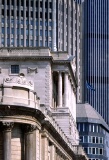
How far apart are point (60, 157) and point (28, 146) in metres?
35.3

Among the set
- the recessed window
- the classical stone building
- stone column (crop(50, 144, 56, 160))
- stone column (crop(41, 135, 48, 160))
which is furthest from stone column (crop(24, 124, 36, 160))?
the recessed window

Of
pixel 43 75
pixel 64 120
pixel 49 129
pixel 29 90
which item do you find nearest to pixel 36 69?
pixel 43 75

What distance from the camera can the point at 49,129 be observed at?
99000mm

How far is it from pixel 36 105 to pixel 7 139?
5.44 m

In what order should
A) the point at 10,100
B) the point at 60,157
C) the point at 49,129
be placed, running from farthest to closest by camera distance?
the point at 60,157 → the point at 49,129 → the point at 10,100

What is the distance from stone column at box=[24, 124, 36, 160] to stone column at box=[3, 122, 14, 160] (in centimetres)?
207

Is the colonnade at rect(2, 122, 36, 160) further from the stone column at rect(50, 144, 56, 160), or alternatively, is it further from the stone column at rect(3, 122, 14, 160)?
the stone column at rect(50, 144, 56, 160)

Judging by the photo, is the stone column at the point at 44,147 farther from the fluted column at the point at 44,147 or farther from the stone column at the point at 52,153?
the stone column at the point at 52,153

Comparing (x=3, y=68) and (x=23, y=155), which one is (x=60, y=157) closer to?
(x=3, y=68)

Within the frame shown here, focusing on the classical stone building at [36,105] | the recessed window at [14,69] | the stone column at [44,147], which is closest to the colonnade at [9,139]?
the classical stone building at [36,105]

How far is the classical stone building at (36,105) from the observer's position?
80.8 meters

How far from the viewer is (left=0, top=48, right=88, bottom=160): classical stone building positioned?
80769 mm

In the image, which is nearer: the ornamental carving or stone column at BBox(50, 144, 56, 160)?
the ornamental carving

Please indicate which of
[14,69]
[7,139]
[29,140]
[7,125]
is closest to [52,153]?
[29,140]
